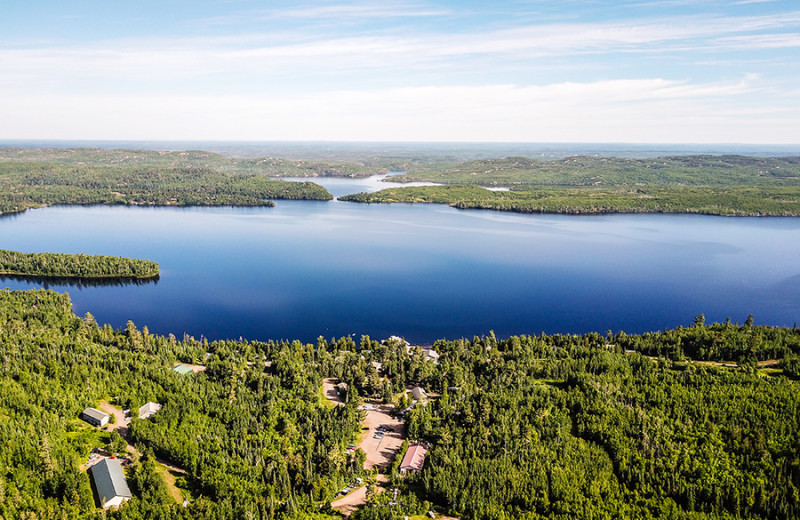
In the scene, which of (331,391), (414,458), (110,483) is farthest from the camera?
(331,391)

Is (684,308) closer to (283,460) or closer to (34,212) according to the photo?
(283,460)

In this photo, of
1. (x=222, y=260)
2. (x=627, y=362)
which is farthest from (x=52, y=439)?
(x=222, y=260)

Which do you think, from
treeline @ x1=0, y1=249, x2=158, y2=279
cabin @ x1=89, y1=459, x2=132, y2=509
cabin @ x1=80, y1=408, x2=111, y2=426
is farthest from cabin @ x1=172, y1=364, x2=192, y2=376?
treeline @ x1=0, y1=249, x2=158, y2=279

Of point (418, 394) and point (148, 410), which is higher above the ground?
point (148, 410)

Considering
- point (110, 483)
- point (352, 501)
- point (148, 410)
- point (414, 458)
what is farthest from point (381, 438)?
point (148, 410)

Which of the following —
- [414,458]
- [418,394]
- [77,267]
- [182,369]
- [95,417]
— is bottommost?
[414,458]

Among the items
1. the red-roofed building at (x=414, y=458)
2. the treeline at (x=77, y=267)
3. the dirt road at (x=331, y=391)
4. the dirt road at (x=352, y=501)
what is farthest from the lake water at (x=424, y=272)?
the dirt road at (x=352, y=501)

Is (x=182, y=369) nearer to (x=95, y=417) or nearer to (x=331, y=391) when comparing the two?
(x=95, y=417)
